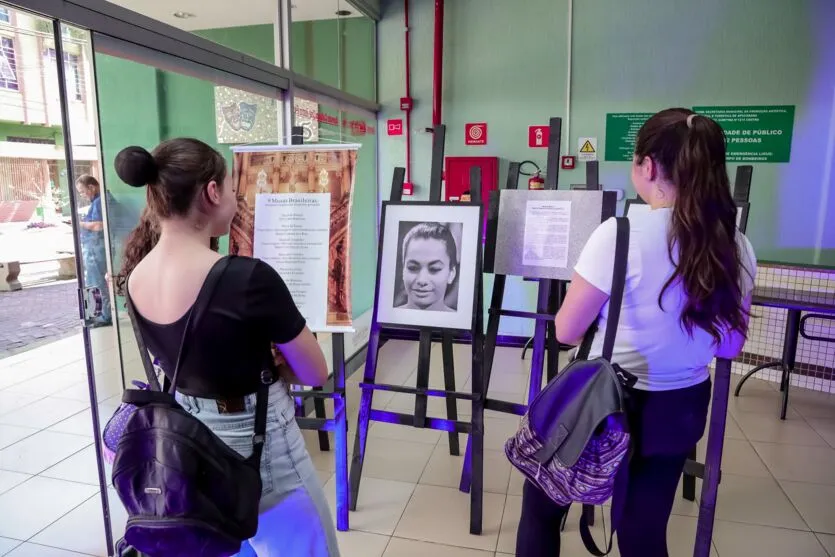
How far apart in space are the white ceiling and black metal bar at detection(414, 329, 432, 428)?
1.60 m

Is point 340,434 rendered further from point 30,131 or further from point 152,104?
point 152,104

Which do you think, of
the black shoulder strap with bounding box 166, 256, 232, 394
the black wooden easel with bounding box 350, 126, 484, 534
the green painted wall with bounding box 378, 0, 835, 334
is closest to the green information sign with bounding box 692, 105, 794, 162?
the green painted wall with bounding box 378, 0, 835, 334

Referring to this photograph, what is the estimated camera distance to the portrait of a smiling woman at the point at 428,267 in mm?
2363

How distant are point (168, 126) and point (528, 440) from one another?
91.9 inches

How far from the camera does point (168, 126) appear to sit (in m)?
2.79

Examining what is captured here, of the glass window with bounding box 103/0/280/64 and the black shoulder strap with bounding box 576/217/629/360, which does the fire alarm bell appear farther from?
the black shoulder strap with bounding box 576/217/629/360

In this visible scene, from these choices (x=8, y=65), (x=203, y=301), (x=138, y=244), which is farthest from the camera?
(x=8, y=65)

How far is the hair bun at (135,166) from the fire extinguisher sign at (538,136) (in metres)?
3.74

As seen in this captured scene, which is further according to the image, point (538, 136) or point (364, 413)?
point (538, 136)

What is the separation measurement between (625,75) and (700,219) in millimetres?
3521

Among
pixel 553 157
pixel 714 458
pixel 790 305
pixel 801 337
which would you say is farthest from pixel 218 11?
pixel 801 337

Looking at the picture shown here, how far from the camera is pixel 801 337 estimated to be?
4.00m

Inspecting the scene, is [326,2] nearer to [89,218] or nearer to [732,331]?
[89,218]

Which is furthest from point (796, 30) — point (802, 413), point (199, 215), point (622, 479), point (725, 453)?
point (199, 215)
